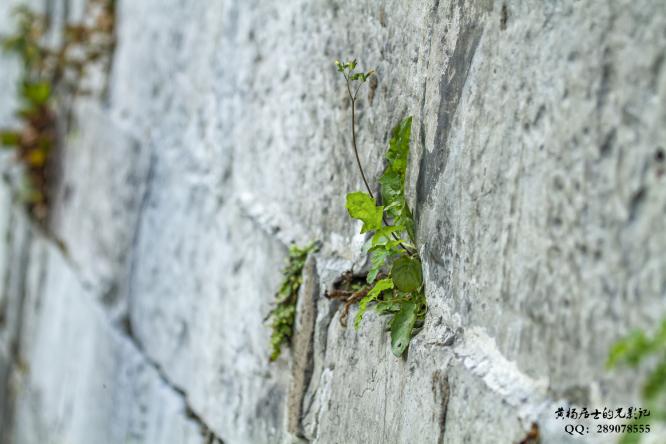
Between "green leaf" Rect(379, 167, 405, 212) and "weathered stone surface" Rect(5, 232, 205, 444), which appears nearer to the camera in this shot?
"green leaf" Rect(379, 167, 405, 212)

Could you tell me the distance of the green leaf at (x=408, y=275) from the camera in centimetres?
147

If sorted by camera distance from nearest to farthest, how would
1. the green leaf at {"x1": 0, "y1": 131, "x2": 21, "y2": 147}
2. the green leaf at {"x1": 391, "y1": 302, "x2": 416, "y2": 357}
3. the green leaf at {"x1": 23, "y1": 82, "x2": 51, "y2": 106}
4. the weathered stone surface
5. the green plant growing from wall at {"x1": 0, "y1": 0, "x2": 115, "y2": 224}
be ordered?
the green leaf at {"x1": 391, "y1": 302, "x2": 416, "y2": 357}
the weathered stone surface
the green plant growing from wall at {"x1": 0, "y1": 0, "x2": 115, "y2": 224}
the green leaf at {"x1": 23, "y1": 82, "x2": 51, "y2": 106}
the green leaf at {"x1": 0, "y1": 131, "x2": 21, "y2": 147}

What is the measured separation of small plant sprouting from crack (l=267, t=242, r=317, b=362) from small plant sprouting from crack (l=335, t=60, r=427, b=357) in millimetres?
320

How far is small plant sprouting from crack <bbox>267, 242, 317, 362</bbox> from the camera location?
6.23 feet

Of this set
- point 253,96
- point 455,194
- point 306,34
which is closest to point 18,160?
point 253,96

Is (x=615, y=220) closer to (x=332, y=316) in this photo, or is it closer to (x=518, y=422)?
(x=518, y=422)

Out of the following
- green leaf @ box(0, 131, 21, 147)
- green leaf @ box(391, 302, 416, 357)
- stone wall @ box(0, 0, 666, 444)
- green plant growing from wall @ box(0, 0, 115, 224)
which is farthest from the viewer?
green leaf @ box(0, 131, 21, 147)

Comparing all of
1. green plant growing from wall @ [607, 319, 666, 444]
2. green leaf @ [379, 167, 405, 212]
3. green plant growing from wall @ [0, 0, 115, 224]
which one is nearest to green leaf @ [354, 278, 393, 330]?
green leaf @ [379, 167, 405, 212]

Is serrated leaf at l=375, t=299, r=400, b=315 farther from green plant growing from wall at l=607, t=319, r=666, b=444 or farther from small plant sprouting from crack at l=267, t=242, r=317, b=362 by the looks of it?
green plant growing from wall at l=607, t=319, r=666, b=444

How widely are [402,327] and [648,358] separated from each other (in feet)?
1.87

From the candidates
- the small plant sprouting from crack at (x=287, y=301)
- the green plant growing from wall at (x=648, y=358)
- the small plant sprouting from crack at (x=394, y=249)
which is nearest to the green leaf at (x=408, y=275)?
the small plant sprouting from crack at (x=394, y=249)

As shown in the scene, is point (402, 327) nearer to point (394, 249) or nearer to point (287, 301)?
point (394, 249)

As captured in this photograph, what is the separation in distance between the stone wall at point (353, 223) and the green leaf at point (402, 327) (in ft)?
0.07

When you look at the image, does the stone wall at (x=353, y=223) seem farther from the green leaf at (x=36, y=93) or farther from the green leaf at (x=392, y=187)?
the green leaf at (x=36, y=93)
